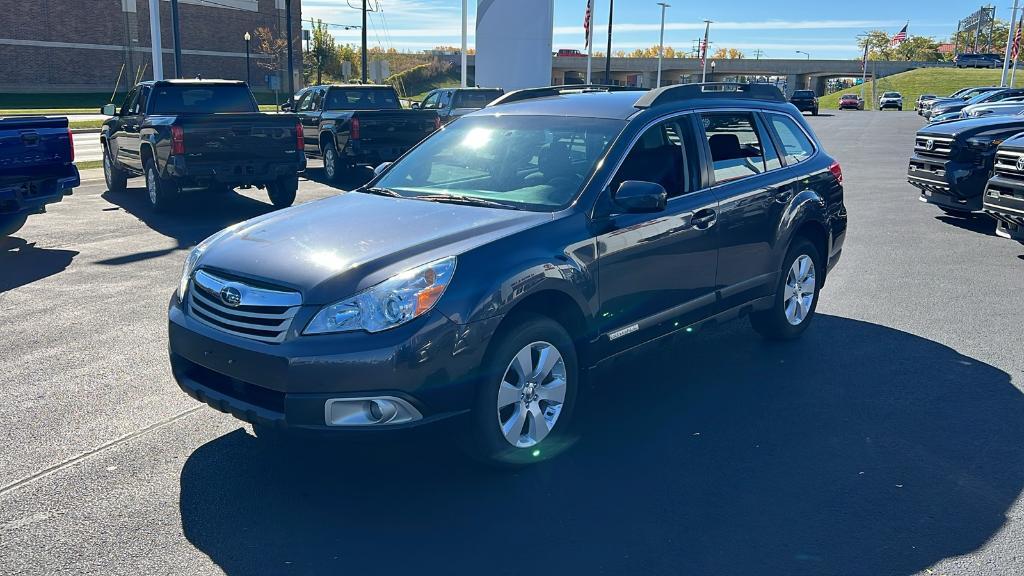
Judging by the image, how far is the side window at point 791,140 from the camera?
6.45m

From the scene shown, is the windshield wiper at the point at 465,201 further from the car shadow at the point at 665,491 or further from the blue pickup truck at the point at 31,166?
the blue pickup truck at the point at 31,166

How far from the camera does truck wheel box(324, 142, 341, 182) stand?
17188 millimetres

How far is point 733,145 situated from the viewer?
588 cm

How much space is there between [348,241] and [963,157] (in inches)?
419

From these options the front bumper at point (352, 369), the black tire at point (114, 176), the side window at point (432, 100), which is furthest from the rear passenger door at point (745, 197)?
the side window at point (432, 100)

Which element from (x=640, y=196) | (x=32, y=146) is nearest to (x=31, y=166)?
(x=32, y=146)

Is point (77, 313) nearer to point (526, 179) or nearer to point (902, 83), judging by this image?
point (526, 179)

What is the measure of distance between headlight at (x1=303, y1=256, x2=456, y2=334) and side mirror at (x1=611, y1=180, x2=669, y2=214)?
49.8 inches

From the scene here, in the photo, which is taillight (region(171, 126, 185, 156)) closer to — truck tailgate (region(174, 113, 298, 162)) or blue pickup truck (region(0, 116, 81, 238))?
truck tailgate (region(174, 113, 298, 162))

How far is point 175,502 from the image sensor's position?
3.96 metres

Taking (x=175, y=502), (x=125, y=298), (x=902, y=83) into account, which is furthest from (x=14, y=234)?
(x=902, y=83)

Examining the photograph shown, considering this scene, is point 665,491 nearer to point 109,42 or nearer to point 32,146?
point 32,146

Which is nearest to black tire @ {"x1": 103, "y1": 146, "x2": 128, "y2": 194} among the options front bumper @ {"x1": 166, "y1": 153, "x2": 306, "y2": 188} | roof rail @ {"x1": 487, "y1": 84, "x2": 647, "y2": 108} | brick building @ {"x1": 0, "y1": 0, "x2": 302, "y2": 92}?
front bumper @ {"x1": 166, "y1": 153, "x2": 306, "y2": 188}

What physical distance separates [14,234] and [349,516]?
29.4 feet
